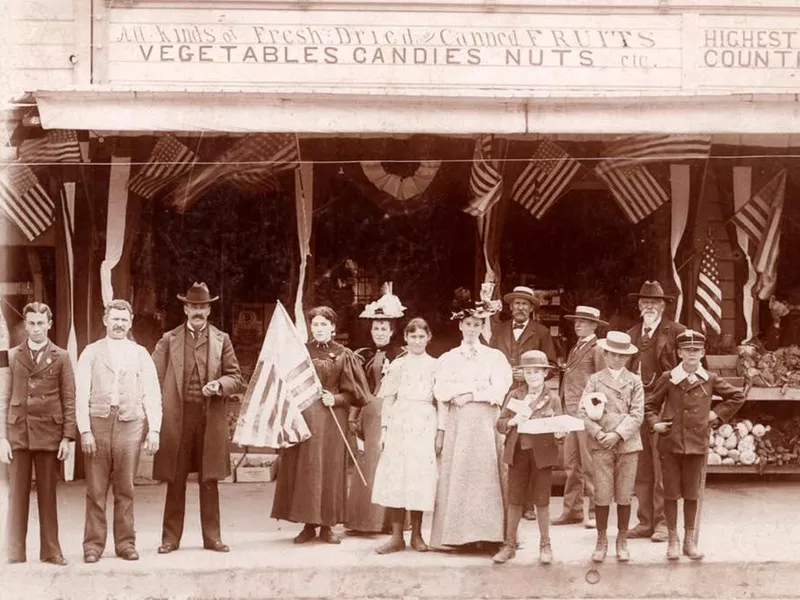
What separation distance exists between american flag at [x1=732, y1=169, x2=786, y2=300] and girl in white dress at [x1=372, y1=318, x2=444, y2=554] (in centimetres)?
441

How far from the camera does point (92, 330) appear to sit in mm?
11695

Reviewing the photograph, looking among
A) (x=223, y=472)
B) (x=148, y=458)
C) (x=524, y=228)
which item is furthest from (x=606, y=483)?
(x=148, y=458)

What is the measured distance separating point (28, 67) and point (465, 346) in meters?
5.83

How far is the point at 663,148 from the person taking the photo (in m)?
10.5

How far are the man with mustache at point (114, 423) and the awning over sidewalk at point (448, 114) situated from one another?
1.98 metres

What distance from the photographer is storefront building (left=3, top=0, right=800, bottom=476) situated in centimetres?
1139

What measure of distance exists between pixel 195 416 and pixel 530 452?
2506 mm

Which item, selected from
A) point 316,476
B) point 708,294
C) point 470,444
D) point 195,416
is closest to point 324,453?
point 316,476

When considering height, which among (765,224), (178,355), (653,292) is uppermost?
(765,224)

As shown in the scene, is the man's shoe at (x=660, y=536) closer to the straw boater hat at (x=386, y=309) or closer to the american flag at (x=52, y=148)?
the straw boater hat at (x=386, y=309)

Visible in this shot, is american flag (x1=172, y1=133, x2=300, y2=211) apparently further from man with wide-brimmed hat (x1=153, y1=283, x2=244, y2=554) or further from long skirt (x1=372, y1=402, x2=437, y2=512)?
long skirt (x1=372, y1=402, x2=437, y2=512)

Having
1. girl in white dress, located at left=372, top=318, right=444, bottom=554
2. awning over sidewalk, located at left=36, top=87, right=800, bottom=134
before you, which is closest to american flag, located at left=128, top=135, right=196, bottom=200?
awning over sidewalk, located at left=36, top=87, right=800, bottom=134

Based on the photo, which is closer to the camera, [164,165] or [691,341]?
[691,341]

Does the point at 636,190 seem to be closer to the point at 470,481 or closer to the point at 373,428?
the point at 373,428
